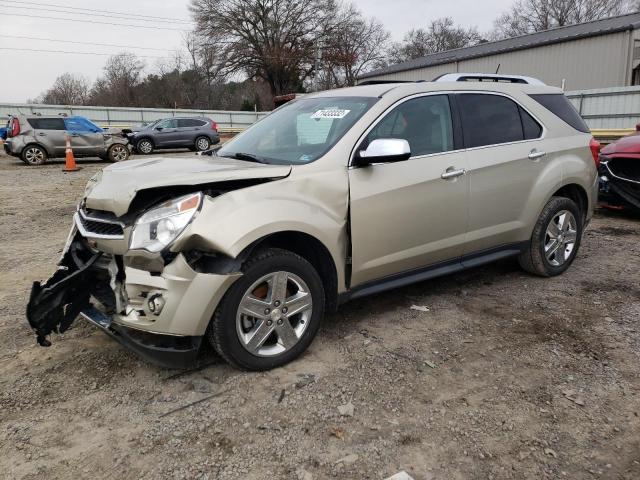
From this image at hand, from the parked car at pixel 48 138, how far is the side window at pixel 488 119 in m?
Answer: 15.6

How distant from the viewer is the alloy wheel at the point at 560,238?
4.86 meters

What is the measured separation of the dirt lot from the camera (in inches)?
96.5

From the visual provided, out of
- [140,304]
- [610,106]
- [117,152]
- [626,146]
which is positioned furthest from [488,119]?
[117,152]

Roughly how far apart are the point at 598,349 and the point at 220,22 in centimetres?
4448

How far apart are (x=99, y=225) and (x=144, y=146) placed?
18.9 m

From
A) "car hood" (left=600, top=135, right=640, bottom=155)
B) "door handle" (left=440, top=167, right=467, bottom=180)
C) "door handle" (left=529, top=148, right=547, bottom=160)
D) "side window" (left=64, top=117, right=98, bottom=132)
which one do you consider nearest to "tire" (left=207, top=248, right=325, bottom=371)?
"door handle" (left=440, top=167, right=467, bottom=180)

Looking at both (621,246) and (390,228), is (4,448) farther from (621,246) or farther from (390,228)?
(621,246)

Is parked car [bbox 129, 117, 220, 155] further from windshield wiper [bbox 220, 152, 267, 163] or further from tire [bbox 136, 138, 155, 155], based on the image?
windshield wiper [bbox 220, 152, 267, 163]

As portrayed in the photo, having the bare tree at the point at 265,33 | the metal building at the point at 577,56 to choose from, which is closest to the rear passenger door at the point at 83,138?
the metal building at the point at 577,56

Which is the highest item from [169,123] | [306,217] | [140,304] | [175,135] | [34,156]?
[169,123]

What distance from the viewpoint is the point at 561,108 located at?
A: 4969 millimetres

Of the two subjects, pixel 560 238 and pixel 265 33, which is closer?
pixel 560 238

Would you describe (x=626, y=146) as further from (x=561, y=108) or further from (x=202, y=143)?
(x=202, y=143)

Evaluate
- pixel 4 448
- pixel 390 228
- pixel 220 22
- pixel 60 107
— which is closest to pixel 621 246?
pixel 390 228
